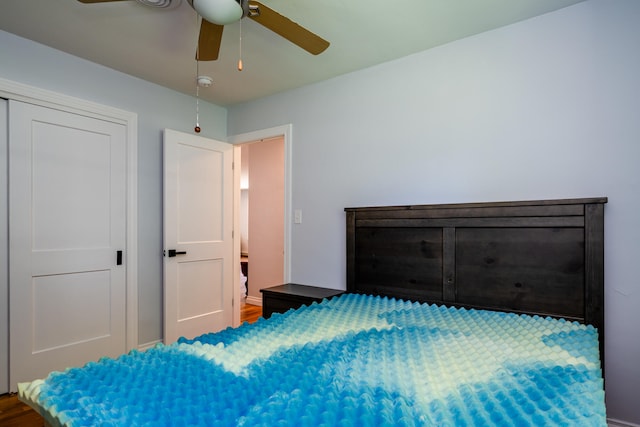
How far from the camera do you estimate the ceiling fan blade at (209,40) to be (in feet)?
5.74

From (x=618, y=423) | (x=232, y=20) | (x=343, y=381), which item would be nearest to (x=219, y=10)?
(x=232, y=20)

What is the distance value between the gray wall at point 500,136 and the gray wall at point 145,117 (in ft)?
4.06

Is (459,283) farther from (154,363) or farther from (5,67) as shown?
(5,67)

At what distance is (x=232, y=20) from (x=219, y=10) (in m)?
0.09

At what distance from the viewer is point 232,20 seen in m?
1.62

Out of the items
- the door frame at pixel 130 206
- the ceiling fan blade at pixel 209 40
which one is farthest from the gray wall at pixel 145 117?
the ceiling fan blade at pixel 209 40

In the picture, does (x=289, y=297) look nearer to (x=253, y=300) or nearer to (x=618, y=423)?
(x=618, y=423)

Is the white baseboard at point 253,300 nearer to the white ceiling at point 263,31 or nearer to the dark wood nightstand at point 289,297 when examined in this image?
the dark wood nightstand at point 289,297

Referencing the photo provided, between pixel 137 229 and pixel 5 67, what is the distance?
4.63ft

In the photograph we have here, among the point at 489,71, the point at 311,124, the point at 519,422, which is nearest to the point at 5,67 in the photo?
the point at 311,124

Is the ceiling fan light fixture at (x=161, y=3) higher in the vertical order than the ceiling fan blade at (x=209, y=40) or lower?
higher

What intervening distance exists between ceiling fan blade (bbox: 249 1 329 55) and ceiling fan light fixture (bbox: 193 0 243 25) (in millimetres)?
92

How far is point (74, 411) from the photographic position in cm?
94

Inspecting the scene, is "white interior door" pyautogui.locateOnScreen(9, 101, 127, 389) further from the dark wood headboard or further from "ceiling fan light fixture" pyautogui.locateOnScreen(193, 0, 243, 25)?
the dark wood headboard
